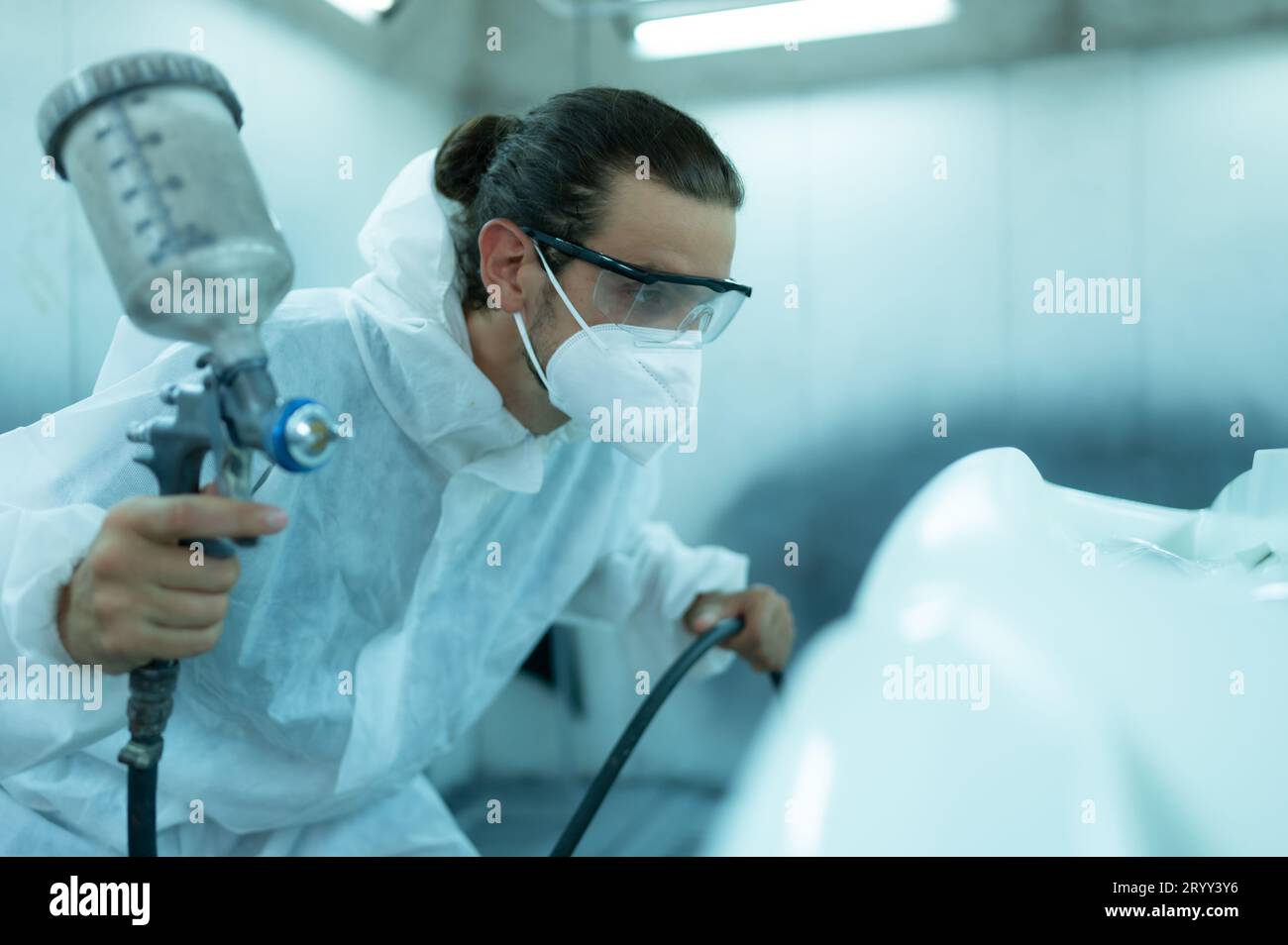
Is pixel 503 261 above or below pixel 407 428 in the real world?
above

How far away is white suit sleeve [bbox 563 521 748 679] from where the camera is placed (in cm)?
110

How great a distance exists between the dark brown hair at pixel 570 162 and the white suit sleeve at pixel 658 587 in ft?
1.37

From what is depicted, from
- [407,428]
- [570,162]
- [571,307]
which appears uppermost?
[570,162]

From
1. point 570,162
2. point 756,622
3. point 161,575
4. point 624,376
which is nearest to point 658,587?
point 756,622

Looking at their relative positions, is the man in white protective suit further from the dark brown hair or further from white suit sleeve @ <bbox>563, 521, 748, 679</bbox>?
white suit sleeve @ <bbox>563, 521, 748, 679</bbox>

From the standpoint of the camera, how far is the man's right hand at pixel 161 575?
19.2 inches

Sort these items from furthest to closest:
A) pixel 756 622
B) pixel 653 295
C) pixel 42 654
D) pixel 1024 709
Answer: pixel 756 622 < pixel 653 295 < pixel 42 654 < pixel 1024 709

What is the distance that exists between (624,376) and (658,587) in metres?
0.40

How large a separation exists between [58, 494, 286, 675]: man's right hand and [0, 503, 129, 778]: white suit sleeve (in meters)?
0.04

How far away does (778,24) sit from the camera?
1.07 metres

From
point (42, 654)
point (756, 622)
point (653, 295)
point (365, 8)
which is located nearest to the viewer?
point (42, 654)

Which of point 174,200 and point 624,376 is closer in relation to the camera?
point 174,200

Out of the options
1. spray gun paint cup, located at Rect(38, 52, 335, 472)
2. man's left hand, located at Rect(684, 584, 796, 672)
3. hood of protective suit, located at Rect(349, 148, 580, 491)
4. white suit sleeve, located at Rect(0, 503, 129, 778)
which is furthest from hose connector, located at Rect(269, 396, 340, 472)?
man's left hand, located at Rect(684, 584, 796, 672)

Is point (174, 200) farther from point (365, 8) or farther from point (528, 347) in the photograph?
point (365, 8)
